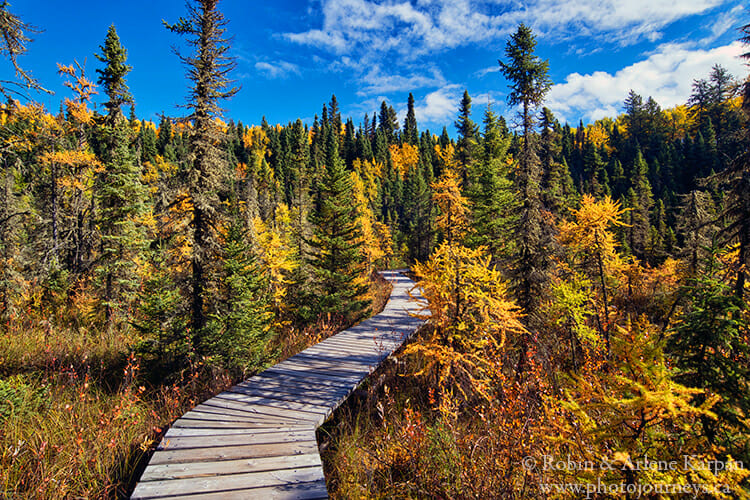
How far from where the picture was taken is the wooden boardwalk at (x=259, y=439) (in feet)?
10.3

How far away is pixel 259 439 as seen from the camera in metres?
3.98

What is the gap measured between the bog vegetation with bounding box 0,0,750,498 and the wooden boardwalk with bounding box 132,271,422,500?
490 mm

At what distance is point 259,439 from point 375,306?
44.2 feet

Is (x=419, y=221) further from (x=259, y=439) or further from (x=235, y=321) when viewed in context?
(x=259, y=439)

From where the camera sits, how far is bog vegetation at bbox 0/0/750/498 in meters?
2.37

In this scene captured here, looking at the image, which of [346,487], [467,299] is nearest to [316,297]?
[467,299]

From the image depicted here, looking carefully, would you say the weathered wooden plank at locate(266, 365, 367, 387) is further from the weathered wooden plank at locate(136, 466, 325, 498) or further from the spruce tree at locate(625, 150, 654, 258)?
the spruce tree at locate(625, 150, 654, 258)

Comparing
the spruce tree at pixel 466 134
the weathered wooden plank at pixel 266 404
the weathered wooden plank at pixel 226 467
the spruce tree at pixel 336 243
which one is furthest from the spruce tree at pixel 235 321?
the spruce tree at pixel 466 134

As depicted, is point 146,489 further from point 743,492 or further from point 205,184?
point 205,184

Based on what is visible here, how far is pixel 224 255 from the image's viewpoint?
29.2 ft

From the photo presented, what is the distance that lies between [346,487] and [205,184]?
7.75m

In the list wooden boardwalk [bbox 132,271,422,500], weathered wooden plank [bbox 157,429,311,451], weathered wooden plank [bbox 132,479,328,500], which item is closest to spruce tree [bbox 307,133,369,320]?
wooden boardwalk [bbox 132,271,422,500]

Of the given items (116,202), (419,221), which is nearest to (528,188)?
(116,202)

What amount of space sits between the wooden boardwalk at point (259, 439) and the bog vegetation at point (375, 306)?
19.3 inches
